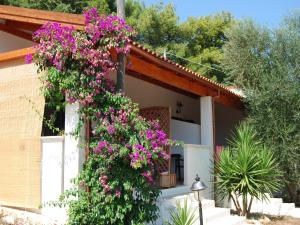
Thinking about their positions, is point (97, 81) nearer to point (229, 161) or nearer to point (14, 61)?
point (14, 61)

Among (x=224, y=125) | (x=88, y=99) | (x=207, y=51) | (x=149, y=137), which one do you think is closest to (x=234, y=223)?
(x=149, y=137)

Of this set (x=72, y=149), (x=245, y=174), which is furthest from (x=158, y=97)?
(x=72, y=149)

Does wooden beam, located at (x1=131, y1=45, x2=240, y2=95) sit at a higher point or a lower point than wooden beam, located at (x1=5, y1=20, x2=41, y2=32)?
lower

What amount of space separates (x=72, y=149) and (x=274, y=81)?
7914mm

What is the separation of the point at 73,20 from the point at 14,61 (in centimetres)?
150

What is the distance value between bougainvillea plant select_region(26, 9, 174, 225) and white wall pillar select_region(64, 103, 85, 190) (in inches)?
6.2

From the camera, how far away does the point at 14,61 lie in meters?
8.41

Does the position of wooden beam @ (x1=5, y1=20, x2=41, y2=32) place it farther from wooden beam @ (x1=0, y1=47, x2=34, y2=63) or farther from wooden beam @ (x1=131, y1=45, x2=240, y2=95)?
wooden beam @ (x1=131, y1=45, x2=240, y2=95)

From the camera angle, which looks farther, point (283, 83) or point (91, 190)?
point (283, 83)

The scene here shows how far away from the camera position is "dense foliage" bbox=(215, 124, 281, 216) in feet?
34.3

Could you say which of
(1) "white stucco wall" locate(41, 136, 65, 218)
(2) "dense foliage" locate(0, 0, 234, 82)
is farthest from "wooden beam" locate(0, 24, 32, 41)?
(2) "dense foliage" locate(0, 0, 234, 82)

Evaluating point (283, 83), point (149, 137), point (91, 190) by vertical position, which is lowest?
point (91, 190)

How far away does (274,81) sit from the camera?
13.3 meters

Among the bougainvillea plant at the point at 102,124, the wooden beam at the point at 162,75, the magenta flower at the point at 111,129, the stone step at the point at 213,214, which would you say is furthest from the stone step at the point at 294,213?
the magenta flower at the point at 111,129
